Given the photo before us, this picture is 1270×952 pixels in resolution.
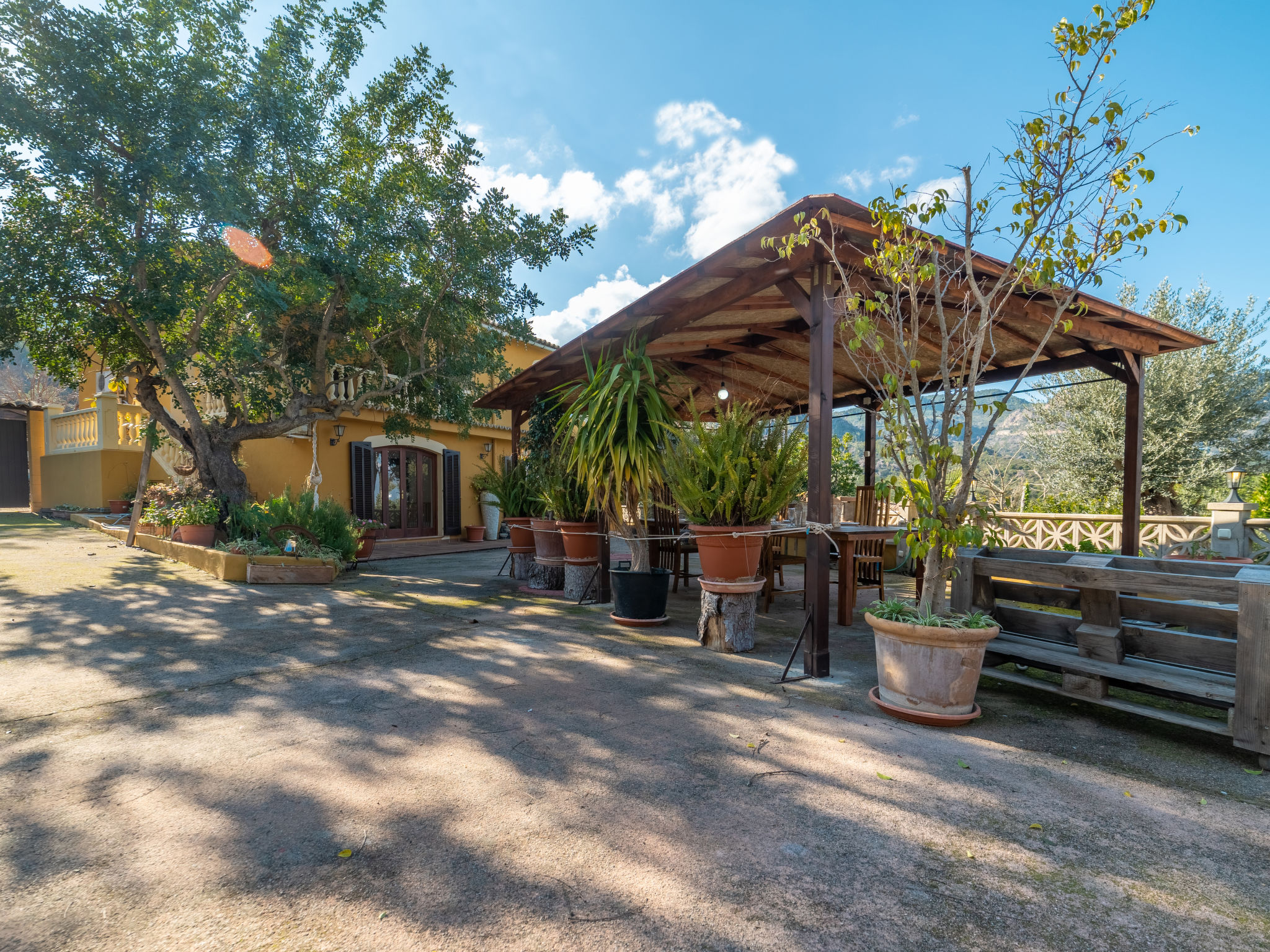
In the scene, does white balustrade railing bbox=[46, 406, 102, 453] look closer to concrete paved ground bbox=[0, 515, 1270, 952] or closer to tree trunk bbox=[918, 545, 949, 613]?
concrete paved ground bbox=[0, 515, 1270, 952]

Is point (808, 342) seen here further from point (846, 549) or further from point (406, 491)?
point (406, 491)

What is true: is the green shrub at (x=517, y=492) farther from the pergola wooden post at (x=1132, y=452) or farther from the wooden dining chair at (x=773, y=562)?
the pergola wooden post at (x=1132, y=452)

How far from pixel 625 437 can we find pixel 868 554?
275 centimetres

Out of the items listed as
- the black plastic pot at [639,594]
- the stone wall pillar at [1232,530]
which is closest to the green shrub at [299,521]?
the black plastic pot at [639,594]

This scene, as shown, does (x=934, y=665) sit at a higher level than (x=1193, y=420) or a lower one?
lower

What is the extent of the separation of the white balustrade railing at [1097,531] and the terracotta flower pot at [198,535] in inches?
360

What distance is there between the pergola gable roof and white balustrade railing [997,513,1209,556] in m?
2.46

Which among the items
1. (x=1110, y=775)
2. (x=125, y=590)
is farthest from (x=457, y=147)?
(x=1110, y=775)

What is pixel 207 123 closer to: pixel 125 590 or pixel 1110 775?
pixel 125 590

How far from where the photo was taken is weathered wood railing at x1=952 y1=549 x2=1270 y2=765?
2234 millimetres

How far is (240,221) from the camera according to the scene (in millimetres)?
6004

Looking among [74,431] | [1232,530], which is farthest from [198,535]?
[1232,530]

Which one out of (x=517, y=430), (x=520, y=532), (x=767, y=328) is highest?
(x=767, y=328)

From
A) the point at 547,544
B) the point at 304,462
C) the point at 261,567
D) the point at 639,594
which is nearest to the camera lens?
the point at 639,594
